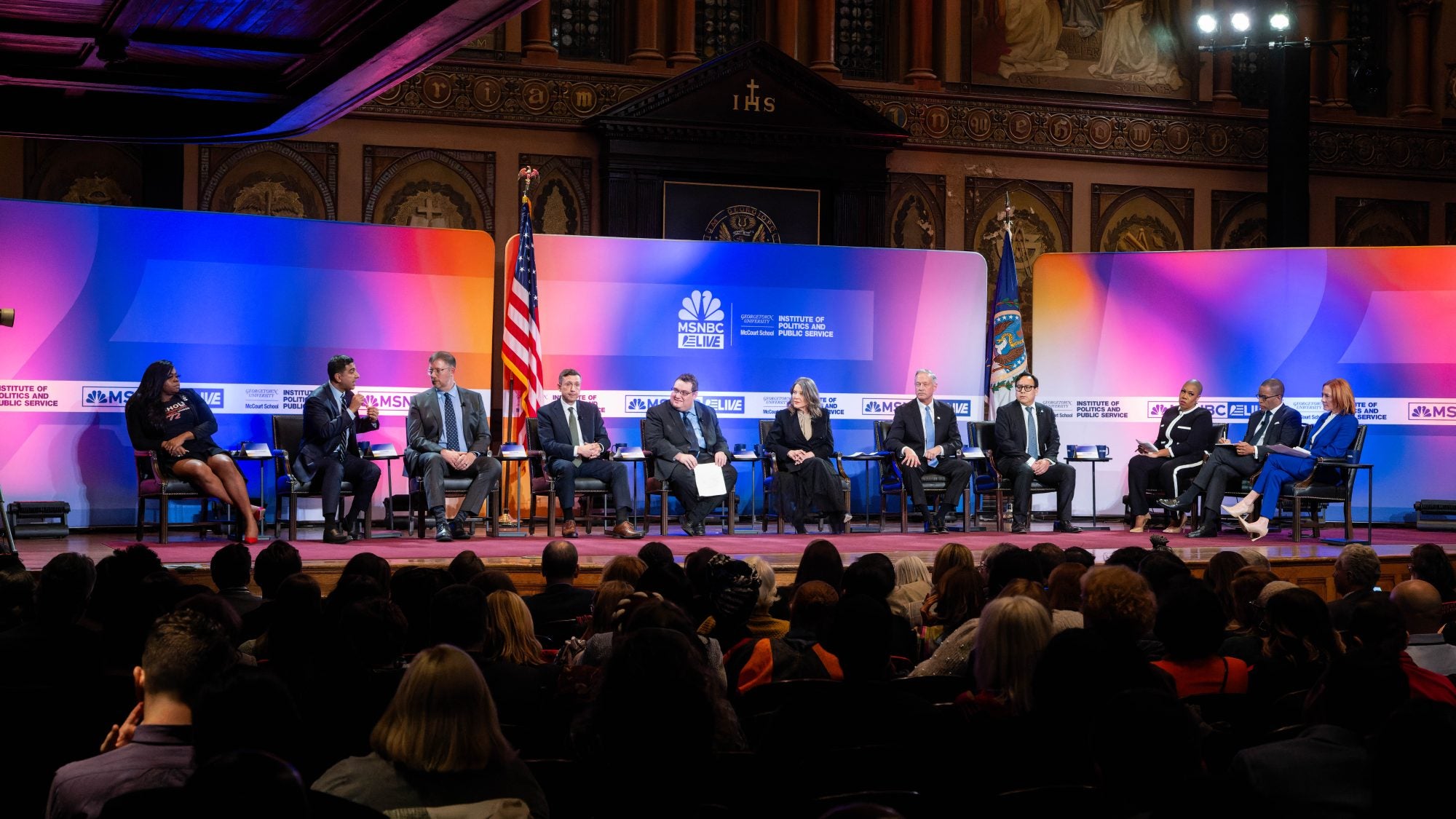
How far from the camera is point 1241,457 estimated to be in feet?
30.9

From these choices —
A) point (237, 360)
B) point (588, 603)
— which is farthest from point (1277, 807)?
point (237, 360)

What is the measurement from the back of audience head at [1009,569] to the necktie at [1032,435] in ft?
18.2

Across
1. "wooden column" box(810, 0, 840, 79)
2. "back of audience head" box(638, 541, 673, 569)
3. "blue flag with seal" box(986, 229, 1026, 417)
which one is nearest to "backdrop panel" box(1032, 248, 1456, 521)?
"blue flag with seal" box(986, 229, 1026, 417)

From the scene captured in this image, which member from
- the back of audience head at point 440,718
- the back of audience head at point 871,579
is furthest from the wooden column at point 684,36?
the back of audience head at point 440,718

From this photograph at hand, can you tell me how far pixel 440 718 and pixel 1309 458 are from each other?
8.27m

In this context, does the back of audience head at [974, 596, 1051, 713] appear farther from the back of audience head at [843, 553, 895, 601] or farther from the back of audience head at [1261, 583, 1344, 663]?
the back of audience head at [843, 553, 895, 601]

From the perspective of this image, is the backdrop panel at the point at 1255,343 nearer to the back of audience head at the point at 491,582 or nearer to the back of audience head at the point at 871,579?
the back of audience head at the point at 871,579

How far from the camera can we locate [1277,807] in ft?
7.23

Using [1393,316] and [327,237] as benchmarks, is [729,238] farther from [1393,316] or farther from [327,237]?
[1393,316]

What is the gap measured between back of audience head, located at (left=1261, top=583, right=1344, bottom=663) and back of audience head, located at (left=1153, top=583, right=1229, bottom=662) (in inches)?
9.2

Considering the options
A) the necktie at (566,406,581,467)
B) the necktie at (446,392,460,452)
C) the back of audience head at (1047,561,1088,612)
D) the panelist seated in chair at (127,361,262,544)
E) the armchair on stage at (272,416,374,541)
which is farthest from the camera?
the necktie at (566,406,581,467)

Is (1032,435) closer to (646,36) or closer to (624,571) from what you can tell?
(646,36)

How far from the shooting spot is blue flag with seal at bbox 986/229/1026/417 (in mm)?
10719

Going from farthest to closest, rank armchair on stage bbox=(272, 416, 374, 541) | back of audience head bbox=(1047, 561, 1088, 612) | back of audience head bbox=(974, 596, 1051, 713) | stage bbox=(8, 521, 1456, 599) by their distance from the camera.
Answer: armchair on stage bbox=(272, 416, 374, 541) < stage bbox=(8, 521, 1456, 599) < back of audience head bbox=(1047, 561, 1088, 612) < back of audience head bbox=(974, 596, 1051, 713)
